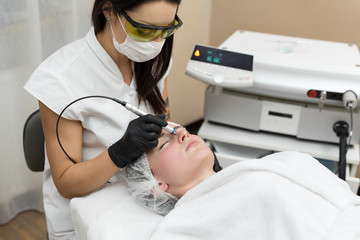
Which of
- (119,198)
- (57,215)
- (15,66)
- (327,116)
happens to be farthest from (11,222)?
(327,116)

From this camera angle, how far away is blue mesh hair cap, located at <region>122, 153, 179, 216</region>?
1.19 metres

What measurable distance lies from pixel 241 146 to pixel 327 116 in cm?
40

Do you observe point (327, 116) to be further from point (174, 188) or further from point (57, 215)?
A: point (57, 215)

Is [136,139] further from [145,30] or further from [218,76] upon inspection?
[218,76]

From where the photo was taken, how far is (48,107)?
1148mm

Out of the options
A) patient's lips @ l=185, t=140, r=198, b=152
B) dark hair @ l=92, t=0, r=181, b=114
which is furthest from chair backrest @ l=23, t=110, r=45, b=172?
patient's lips @ l=185, t=140, r=198, b=152

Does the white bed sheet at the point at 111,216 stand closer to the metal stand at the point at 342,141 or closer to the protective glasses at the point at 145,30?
the protective glasses at the point at 145,30

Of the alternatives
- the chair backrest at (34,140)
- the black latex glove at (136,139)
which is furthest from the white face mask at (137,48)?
the chair backrest at (34,140)

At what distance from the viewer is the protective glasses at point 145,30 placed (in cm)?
108

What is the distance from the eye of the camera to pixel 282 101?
161 cm

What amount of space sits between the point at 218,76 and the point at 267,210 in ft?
2.34

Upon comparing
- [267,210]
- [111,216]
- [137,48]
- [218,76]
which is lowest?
[111,216]

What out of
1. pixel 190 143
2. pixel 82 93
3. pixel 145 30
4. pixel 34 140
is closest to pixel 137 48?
pixel 145 30

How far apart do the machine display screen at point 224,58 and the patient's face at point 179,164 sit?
457mm
